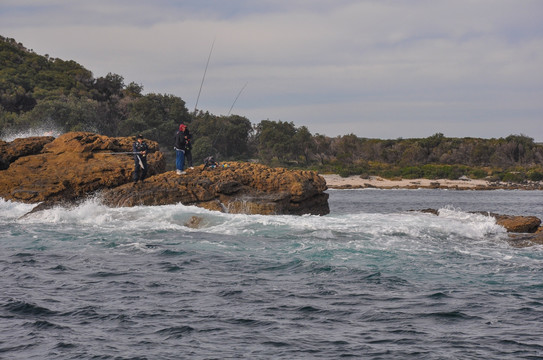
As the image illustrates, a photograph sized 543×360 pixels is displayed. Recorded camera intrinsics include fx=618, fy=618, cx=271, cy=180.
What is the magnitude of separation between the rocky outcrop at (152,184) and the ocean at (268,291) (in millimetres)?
2309

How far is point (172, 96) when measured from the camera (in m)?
80.6

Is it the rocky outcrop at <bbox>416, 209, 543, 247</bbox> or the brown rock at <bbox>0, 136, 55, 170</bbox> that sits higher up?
the brown rock at <bbox>0, 136, 55, 170</bbox>

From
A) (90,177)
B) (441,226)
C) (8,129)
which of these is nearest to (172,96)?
(8,129)

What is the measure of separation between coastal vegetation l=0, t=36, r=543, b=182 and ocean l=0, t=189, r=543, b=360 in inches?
1720

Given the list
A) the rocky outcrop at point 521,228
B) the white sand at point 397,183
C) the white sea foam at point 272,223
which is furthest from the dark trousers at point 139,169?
the white sand at point 397,183

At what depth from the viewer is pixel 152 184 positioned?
72.3 ft

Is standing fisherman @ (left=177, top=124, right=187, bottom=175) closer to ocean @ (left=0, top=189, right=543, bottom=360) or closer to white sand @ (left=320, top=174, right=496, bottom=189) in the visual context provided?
ocean @ (left=0, top=189, right=543, bottom=360)

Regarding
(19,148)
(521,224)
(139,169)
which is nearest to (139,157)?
(139,169)

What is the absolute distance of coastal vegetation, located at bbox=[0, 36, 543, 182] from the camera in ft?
209

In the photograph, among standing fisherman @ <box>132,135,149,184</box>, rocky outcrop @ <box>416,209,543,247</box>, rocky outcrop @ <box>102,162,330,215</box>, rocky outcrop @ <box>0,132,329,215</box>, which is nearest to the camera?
rocky outcrop @ <box>416,209,543,247</box>

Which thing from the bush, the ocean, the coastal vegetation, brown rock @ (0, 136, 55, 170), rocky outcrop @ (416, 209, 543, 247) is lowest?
the ocean

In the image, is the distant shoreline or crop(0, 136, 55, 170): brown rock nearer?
crop(0, 136, 55, 170): brown rock

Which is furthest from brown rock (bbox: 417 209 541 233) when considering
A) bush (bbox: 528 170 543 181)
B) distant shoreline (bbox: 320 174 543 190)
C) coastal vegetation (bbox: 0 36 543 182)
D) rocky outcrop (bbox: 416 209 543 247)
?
bush (bbox: 528 170 543 181)

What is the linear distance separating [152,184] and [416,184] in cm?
5312
